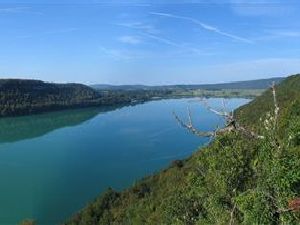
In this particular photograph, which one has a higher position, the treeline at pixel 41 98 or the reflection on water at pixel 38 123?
the treeline at pixel 41 98

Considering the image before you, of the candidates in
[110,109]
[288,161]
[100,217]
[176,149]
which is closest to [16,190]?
[100,217]

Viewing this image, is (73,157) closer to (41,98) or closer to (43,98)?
(41,98)

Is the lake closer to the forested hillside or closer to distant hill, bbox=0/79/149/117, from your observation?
distant hill, bbox=0/79/149/117

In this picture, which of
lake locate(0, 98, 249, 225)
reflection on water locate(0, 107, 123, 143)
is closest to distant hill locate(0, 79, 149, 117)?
reflection on water locate(0, 107, 123, 143)

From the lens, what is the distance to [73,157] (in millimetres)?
46188

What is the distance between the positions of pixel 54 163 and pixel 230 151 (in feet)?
123

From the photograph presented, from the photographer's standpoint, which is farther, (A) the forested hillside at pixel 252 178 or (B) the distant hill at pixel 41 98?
(B) the distant hill at pixel 41 98

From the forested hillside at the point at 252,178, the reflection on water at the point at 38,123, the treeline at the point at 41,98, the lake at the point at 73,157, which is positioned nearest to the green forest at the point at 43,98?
the treeline at the point at 41,98

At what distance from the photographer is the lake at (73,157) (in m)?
31.3

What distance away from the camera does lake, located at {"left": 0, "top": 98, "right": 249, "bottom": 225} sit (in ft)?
103

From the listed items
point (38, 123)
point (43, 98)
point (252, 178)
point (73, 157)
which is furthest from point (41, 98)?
point (252, 178)

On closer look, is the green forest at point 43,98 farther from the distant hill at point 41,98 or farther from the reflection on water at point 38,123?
the reflection on water at point 38,123

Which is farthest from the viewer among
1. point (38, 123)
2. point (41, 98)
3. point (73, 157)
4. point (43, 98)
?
point (43, 98)

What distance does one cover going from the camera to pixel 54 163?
43.4 metres
